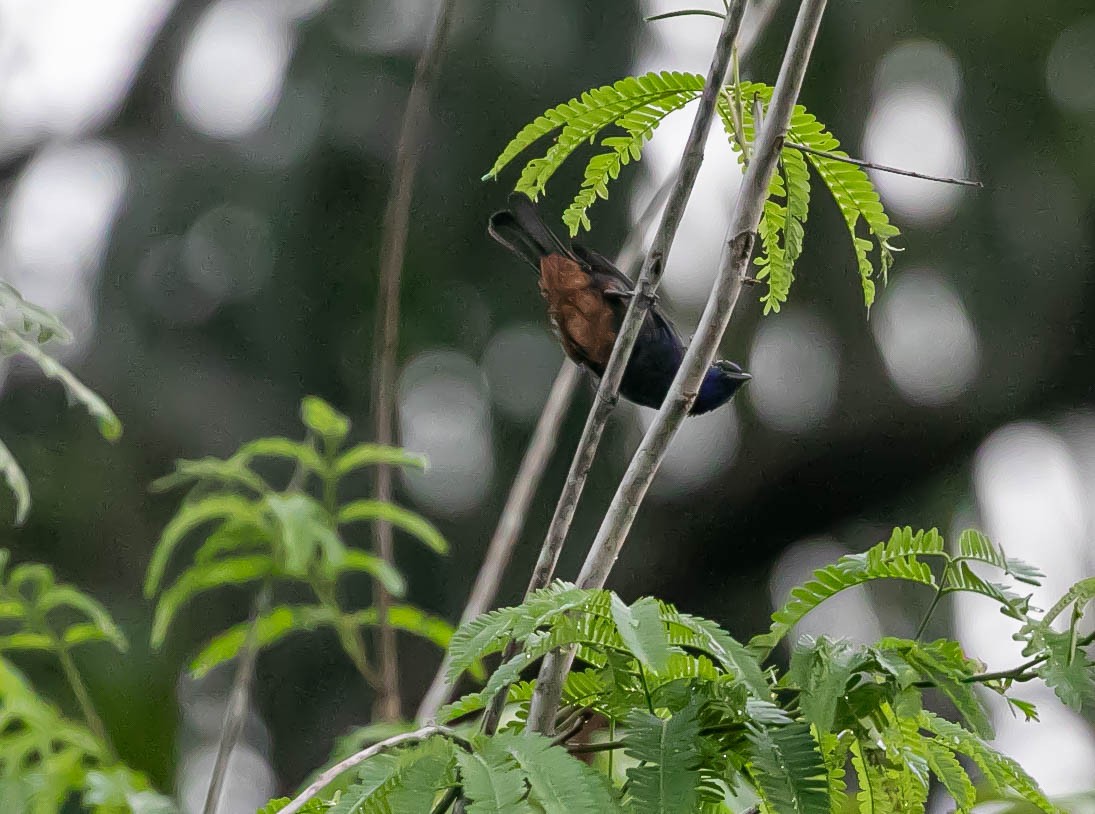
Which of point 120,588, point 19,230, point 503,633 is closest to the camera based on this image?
point 503,633

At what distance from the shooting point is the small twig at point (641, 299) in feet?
3.51

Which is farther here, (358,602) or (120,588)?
(358,602)

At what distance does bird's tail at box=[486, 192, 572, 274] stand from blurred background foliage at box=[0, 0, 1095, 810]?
4.27 feet

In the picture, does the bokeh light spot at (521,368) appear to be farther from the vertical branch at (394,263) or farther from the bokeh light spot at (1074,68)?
the bokeh light spot at (1074,68)

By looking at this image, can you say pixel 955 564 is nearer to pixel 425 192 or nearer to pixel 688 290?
pixel 688 290

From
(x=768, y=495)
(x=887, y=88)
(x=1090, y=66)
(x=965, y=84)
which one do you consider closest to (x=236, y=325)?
(x=768, y=495)

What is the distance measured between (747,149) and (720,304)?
255 mm

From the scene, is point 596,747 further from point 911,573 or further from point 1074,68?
point 1074,68

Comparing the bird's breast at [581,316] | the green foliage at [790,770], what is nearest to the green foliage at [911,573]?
the green foliage at [790,770]

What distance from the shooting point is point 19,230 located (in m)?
3.86

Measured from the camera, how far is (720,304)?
111 cm

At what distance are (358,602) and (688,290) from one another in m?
1.86

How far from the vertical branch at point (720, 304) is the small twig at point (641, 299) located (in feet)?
0.15

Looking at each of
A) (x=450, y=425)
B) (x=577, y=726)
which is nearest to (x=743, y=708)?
(x=577, y=726)
